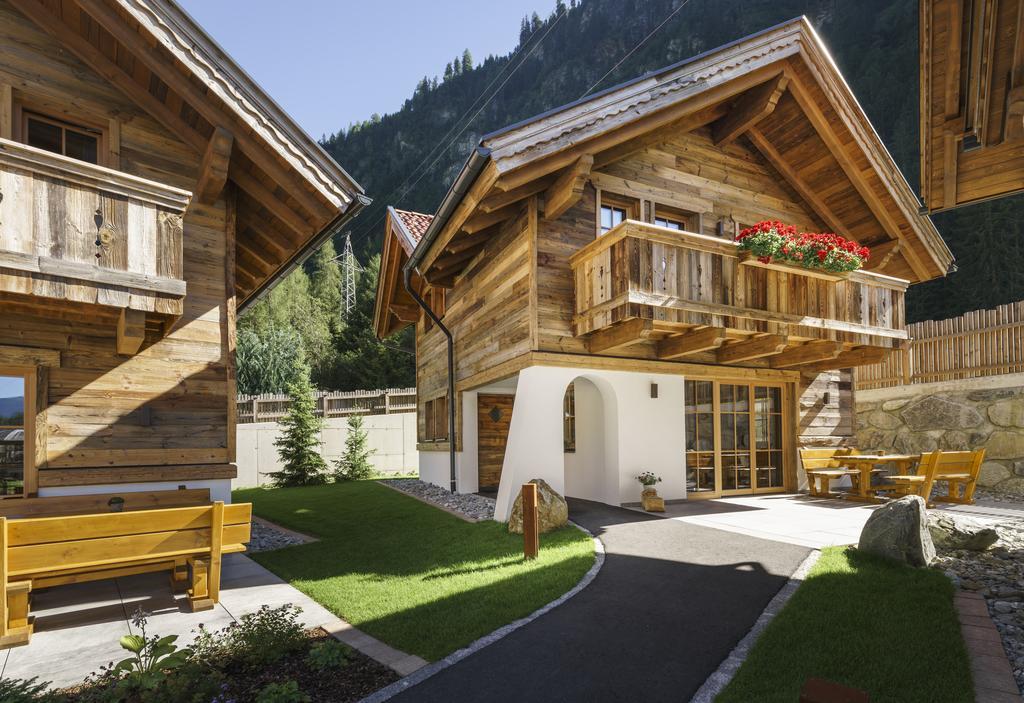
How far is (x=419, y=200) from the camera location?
5675cm

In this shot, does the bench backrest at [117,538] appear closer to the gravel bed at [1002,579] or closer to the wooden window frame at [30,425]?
the wooden window frame at [30,425]

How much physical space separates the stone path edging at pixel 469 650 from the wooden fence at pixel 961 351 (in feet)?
38.1

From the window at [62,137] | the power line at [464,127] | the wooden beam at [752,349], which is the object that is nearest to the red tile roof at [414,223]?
the window at [62,137]

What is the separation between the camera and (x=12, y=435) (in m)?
7.49

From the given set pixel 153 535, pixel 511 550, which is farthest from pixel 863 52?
pixel 153 535

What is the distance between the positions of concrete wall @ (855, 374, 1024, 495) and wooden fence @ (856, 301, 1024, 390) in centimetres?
22

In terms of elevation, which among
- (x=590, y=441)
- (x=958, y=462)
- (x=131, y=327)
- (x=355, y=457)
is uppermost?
(x=131, y=327)

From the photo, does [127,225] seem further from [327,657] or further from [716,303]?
[716,303]

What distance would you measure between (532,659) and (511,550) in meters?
3.09

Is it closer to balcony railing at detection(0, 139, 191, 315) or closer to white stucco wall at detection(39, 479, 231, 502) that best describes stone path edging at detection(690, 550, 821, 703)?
balcony railing at detection(0, 139, 191, 315)

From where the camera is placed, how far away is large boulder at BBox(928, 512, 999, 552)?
650 cm

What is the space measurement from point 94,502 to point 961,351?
16669 millimetres

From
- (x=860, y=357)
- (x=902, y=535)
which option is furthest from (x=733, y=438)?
(x=902, y=535)

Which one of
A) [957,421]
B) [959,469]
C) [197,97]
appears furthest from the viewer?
[957,421]
